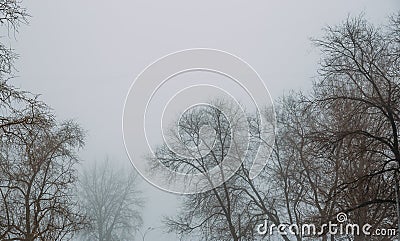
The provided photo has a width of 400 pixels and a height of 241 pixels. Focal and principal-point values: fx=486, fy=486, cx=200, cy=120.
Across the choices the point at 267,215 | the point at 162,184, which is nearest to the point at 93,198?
the point at 162,184

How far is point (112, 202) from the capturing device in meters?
34.2

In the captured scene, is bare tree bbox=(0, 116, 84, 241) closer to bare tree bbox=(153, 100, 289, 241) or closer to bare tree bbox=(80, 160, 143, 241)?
bare tree bbox=(153, 100, 289, 241)

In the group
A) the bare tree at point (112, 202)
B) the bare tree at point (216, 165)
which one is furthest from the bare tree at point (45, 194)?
the bare tree at point (112, 202)

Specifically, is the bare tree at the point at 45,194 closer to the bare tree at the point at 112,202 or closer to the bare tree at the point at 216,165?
the bare tree at the point at 216,165

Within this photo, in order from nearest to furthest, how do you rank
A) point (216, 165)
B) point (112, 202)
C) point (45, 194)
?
point (45, 194), point (216, 165), point (112, 202)

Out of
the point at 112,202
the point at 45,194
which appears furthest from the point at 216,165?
the point at 112,202

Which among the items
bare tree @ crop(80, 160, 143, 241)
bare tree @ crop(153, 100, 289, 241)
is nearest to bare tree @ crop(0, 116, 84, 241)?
bare tree @ crop(153, 100, 289, 241)

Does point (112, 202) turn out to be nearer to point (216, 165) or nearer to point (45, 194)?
point (216, 165)

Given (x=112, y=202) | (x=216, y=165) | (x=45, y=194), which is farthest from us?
(x=112, y=202)

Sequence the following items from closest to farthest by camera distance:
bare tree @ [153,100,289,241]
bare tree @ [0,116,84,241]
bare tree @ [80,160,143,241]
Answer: bare tree @ [0,116,84,241] < bare tree @ [153,100,289,241] < bare tree @ [80,160,143,241]

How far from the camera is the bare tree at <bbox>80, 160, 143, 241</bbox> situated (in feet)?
106

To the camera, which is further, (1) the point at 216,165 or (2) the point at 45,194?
(1) the point at 216,165

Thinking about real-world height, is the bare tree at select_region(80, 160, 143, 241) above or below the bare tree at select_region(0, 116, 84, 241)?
above

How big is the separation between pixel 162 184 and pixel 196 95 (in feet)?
11.7
